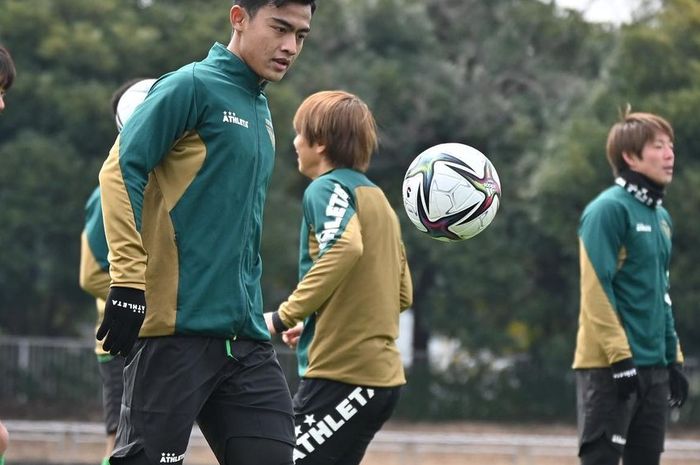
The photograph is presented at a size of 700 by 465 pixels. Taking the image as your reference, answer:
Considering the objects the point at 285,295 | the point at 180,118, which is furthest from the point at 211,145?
the point at 285,295

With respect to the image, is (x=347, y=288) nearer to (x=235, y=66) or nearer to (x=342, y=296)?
(x=342, y=296)

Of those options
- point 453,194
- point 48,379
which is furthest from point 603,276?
point 48,379

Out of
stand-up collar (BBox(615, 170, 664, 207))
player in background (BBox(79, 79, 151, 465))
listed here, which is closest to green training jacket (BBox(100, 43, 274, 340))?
player in background (BBox(79, 79, 151, 465))

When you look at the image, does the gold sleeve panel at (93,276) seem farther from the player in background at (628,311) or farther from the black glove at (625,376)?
the black glove at (625,376)

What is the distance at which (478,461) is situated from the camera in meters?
17.7

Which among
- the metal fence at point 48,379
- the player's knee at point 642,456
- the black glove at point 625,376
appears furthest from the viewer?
the metal fence at point 48,379

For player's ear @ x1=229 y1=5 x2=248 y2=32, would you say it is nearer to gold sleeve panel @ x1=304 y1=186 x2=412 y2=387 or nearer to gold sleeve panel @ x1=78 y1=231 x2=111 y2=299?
gold sleeve panel @ x1=304 y1=186 x2=412 y2=387

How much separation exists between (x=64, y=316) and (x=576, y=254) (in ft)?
31.0

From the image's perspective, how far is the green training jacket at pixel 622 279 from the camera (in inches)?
283

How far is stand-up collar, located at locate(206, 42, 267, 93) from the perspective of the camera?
4918mm

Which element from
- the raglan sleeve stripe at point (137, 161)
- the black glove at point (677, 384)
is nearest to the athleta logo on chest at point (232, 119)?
the raglan sleeve stripe at point (137, 161)

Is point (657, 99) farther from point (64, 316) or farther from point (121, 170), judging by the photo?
point (121, 170)

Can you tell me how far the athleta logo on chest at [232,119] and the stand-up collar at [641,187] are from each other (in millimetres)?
3213

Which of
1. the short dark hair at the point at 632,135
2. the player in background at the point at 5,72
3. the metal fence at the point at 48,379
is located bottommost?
the metal fence at the point at 48,379
